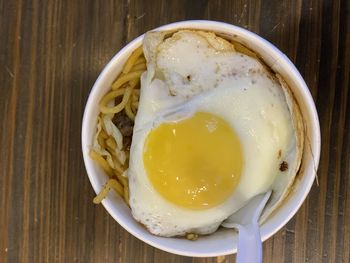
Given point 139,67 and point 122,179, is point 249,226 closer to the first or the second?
point 122,179

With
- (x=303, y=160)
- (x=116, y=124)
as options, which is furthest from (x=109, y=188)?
(x=303, y=160)

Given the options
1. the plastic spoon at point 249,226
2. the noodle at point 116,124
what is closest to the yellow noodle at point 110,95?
the noodle at point 116,124

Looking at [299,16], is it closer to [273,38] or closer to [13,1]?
[273,38]

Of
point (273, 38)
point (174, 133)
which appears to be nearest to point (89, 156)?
point (174, 133)

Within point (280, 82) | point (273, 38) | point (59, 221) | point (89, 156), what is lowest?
point (59, 221)

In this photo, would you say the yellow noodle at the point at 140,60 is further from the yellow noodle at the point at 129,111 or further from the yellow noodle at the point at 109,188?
the yellow noodle at the point at 109,188

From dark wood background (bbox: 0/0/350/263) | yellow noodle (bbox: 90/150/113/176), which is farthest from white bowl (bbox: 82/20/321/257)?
dark wood background (bbox: 0/0/350/263)

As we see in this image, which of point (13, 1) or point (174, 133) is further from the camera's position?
point (13, 1)

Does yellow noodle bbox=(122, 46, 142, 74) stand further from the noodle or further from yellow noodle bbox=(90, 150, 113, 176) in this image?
yellow noodle bbox=(90, 150, 113, 176)
